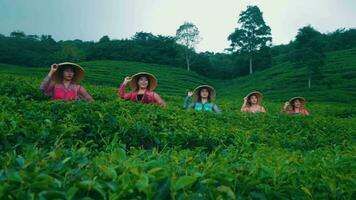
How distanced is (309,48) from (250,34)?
1972 cm

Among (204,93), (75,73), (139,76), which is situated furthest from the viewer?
(204,93)

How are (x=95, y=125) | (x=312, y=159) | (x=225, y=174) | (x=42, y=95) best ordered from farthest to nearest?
1. (x=42, y=95)
2. (x=95, y=125)
3. (x=312, y=159)
4. (x=225, y=174)

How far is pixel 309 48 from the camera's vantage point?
3425 cm

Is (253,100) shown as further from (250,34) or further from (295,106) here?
(250,34)

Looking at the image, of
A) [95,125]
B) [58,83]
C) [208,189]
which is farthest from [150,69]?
[208,189]

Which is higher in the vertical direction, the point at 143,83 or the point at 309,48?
the point at 309,48

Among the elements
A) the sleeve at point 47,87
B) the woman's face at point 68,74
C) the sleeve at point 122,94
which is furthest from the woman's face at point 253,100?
the sleeve at point 47,87

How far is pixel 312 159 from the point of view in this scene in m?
3.09

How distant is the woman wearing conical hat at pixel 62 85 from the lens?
8219mm

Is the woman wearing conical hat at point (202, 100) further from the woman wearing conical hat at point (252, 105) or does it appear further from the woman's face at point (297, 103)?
the woman's face at point (297, 103)

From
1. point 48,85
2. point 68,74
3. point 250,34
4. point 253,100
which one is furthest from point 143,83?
point 250,34

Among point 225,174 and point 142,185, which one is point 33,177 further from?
point 225,174

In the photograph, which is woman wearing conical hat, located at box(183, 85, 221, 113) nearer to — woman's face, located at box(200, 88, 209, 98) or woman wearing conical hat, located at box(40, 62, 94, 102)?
woman's face, located at box(200, 88, 209, 98)

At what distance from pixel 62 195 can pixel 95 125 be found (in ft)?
9.90
